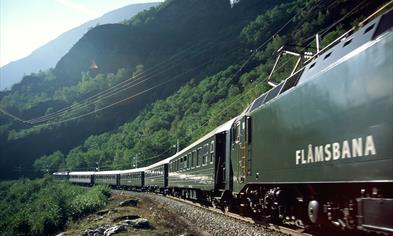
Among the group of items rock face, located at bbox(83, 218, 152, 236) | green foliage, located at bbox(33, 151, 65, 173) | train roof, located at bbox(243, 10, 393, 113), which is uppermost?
green foliage, located at bbox(33, 151, 65, 173)

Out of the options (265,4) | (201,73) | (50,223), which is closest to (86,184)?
(50,223)

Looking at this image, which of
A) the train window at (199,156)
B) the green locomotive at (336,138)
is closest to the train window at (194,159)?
the train window at (199,156)

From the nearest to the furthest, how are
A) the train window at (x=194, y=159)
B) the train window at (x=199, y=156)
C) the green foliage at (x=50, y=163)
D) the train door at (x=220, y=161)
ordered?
the train door at (x=220, y=161), the train window at (x=199, y=156), the train window at (x=194, y=159), the green foliage at (x=50, y=163)

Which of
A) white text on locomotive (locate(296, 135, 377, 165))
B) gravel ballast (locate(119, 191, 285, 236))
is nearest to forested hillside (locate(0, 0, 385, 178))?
gravel ballast (locate(119, 191, 285, 236))

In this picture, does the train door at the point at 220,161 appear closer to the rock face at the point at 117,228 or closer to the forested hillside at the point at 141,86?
the rock face at the point at 117,228

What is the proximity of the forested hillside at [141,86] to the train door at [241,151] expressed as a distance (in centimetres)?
5862

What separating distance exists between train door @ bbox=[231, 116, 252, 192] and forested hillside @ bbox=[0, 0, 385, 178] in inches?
2308

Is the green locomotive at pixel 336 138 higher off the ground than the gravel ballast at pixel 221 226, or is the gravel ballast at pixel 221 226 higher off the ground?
the green locomotive at pixel 336 138

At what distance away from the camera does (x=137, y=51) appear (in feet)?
611

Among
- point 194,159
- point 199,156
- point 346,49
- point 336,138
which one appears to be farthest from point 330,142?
point 194,159

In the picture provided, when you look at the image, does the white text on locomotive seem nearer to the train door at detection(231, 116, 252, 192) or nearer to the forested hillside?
the train door at detection(231, 116, 252, 192)

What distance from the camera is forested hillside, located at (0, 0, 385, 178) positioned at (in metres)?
104

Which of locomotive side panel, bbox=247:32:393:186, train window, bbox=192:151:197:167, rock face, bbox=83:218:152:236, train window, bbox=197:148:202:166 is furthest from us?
train window, bbox=192:151:197:167

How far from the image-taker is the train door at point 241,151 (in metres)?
14.5
